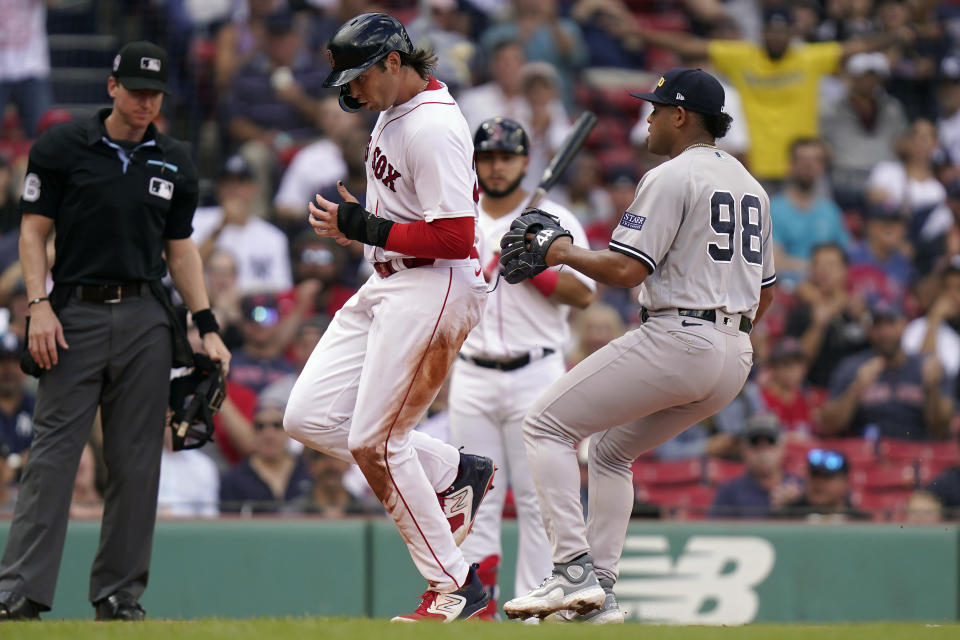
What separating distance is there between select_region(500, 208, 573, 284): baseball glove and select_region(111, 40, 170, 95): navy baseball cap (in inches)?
68.3

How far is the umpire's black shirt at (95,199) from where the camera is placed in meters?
5.70

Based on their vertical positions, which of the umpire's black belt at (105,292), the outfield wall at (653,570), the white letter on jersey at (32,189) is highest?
the white letter on jersey at (32,189)

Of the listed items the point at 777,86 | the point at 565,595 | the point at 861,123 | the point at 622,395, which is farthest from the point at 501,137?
the point at 861,123

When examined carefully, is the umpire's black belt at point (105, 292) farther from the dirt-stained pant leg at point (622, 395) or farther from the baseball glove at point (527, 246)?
the dirt-stained pant leg at point (622, 395)

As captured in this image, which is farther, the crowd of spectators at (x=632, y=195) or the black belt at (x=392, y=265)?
the crowd of spectators at (x=632, y=195)

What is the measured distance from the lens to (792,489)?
8812 millimetres

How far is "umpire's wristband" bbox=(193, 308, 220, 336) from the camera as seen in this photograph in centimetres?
607

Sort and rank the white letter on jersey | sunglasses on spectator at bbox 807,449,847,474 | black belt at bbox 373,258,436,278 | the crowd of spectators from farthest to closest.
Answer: the crowd of spectators → sunglasses on spectator at bbox 807,449,847,474 → the white letter on jersey → black belt at bbox 373,258,436,278

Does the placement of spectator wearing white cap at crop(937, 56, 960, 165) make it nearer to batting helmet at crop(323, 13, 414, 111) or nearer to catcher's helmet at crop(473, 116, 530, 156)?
catcher's helmet at crop(473, 116, 530, 156)

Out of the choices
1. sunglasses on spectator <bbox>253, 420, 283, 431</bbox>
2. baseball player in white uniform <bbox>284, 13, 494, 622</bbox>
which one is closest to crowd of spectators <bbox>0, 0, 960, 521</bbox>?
sunglasses on spectator <bbox>253, 420, 283, 431</bbox>

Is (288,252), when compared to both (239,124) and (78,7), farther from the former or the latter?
(78,7)

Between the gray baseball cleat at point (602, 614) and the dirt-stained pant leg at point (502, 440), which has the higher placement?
the dirt-stained pant leg at point (502, 440)

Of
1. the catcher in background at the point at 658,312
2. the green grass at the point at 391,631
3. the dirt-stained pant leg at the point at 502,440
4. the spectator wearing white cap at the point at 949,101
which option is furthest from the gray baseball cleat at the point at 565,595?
the spectator wearing white cap at the point at 949,101

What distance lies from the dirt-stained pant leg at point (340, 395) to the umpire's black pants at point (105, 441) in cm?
88
